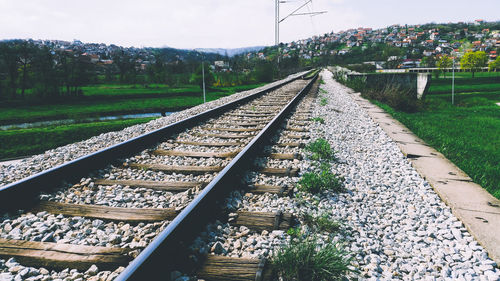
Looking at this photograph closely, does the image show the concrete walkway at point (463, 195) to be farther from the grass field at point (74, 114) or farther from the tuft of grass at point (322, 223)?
the grass field at point (74, 114)

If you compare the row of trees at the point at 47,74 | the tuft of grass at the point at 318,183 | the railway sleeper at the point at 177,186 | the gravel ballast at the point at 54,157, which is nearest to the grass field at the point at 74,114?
the row of trees at the point at 47,74

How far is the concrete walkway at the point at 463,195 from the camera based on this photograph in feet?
7.85

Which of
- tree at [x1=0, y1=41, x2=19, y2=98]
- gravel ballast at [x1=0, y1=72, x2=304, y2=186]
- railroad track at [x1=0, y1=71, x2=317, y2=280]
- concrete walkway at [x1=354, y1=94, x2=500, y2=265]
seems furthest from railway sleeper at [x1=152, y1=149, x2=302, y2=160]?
tree at [x1=0, y1=41, x2=19, y2=98]

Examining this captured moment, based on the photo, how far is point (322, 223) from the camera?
253 cm

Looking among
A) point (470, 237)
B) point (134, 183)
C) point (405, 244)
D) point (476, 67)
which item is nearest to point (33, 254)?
point (134, 183)

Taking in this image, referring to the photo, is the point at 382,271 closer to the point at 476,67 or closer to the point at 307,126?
the point at 307,126

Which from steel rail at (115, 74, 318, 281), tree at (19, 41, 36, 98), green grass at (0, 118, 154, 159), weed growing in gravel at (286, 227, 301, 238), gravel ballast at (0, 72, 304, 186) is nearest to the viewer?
steel rail at (115, 74, 318, 281)

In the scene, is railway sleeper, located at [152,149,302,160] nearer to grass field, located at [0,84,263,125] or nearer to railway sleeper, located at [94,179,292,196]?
railway sleeper, located at [94,179,292,196]

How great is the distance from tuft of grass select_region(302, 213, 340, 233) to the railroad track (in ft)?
0.57

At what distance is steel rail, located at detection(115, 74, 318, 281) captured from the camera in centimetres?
173

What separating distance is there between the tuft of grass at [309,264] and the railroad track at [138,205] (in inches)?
5.6

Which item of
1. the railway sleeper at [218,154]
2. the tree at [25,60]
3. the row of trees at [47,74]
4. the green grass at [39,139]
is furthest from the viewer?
the tree at [25,60]

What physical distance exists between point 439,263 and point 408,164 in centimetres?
239

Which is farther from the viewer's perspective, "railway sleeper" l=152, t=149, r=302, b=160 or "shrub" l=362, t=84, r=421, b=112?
"shrub" l=362, t=84, r=421, b=112
